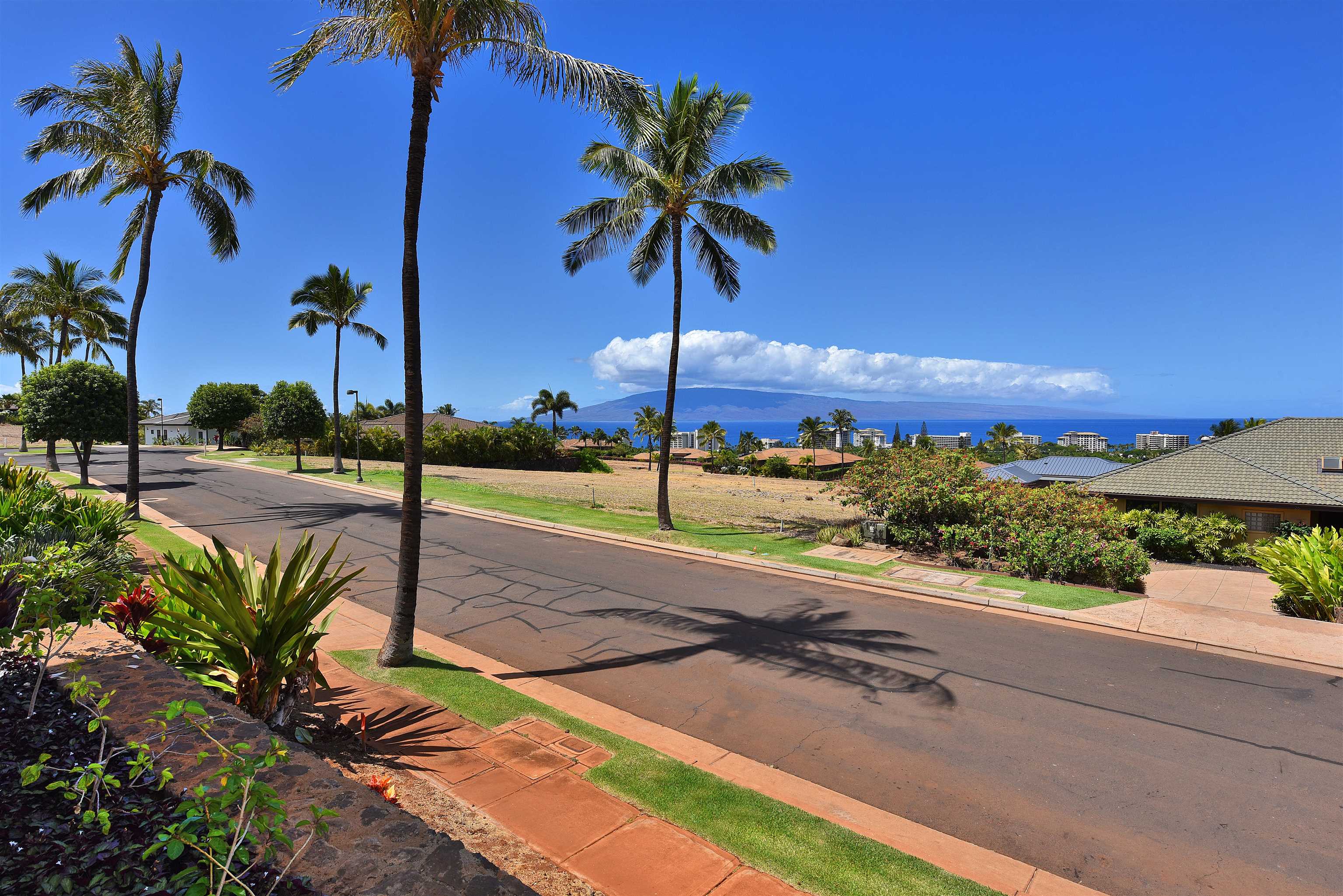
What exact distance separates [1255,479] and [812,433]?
316 ft

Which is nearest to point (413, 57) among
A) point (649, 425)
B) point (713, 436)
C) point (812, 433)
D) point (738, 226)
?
point (738, 226)

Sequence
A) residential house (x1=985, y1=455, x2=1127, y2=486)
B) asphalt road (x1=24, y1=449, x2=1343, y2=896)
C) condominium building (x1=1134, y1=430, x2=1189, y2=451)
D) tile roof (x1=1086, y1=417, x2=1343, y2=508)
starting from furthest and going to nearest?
condominium building (x1=1134, y1=430, x2=1189, y2=451) < residential house (x1=985, y1=455, x2=1127, y2=486) < tile roof (x1=1086, y1=417, x2=1343, y2=508) < asphalt road (x1=24, y1=449, x2=1343, y2=896)

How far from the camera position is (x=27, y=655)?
4.88 m

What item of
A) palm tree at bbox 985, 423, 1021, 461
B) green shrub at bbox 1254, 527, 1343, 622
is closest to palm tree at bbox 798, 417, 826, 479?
palm tree at bbox 985, 423, 1021, 461

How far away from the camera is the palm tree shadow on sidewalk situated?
→ 836 cm

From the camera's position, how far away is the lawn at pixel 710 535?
13.0 m

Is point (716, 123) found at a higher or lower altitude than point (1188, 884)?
higher

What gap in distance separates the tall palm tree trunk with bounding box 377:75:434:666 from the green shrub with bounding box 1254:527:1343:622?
14.9 m

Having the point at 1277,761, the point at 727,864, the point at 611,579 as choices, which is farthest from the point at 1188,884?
the point at 611,579

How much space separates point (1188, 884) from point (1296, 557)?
10.9m

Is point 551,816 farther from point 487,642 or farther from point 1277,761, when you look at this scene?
point 1277,761

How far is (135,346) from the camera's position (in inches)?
704

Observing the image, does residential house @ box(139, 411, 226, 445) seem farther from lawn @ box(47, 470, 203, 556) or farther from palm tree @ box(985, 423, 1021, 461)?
palm tree @ box(985, 423, 1021, 461)

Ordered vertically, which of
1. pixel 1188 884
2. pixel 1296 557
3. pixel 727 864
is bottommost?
pixel 1188 884
